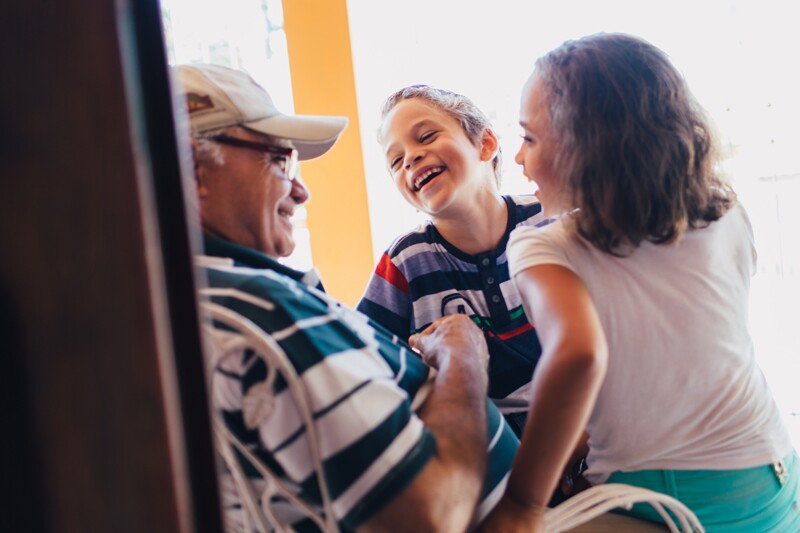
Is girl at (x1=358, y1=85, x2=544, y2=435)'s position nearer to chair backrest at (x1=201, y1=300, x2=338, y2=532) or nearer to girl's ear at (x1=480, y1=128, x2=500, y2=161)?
girl's ear at (x1=480, y1=128, x2=500, y2=161)

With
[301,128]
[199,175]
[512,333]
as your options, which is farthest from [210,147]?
[512,333]

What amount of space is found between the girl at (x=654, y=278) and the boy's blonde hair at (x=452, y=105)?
64cm

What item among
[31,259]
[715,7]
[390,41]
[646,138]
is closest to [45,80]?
[31,259]

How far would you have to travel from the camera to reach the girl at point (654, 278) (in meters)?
0.82

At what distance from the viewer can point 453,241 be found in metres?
1.45

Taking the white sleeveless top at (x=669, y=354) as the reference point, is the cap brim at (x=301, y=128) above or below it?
above

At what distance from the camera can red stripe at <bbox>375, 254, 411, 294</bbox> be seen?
4.65ft

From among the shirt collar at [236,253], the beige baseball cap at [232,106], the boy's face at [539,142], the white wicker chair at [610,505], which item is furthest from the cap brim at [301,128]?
the white wicker chair at [610,505]

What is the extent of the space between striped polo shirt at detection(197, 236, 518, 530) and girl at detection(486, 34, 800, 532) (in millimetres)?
262

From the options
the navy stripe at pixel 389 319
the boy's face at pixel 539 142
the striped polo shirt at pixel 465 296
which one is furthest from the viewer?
the navy stripe at pixel 389 319

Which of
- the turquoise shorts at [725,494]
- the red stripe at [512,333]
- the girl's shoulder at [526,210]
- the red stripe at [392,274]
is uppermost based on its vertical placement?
the girl's shoulder at [526,210]

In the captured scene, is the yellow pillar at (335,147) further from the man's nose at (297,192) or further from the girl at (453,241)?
the man's nose at (297,192)

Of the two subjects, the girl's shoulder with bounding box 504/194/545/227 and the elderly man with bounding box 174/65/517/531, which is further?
the girl's shoulder with bounding box 504/194/545/227

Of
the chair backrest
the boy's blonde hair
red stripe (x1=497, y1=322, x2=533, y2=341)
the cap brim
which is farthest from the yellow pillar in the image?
the chair backrest
